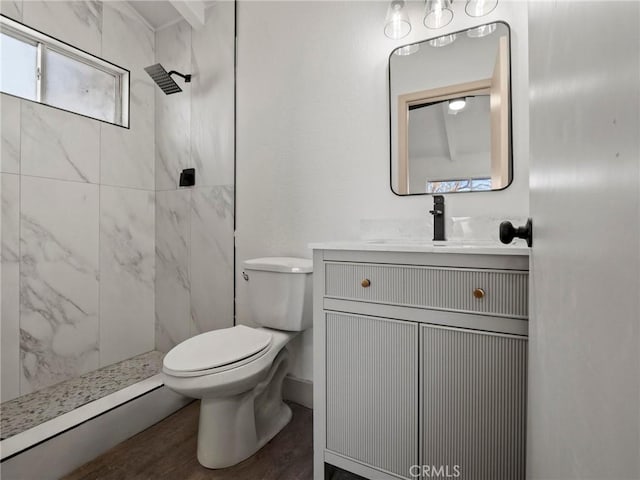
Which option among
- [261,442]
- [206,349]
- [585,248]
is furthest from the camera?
[261,442]

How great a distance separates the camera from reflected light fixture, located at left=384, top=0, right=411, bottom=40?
4.70 feet

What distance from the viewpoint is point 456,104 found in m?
1.42

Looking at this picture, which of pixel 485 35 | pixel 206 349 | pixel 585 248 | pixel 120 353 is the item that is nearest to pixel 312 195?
pixel 206 349

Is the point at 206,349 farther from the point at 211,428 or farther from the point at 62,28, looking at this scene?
the point at 62,28

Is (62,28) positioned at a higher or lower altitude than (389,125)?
higher

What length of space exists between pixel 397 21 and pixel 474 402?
Result: 158 centimetres

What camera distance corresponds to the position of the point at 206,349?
1310 millimetres

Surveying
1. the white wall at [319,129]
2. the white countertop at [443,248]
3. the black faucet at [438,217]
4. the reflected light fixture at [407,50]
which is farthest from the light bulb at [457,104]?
the white countertop at [443,248]

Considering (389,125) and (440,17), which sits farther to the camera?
(389,125)

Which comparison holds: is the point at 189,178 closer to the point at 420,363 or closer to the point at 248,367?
the point at 248,367

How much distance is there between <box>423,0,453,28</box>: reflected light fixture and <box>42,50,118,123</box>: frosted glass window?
2.06 m

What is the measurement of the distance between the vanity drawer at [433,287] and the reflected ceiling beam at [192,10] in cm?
193

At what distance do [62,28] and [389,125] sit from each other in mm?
1992

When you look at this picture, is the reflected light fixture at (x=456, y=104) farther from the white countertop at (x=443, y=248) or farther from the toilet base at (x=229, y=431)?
the toilet base at (x=229, y=431)
